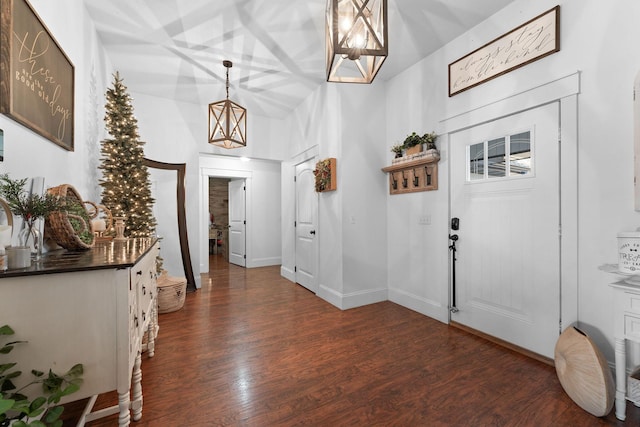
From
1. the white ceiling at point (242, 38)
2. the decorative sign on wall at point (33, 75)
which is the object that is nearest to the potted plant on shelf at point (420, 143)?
the white ceiling at point (242, 38)

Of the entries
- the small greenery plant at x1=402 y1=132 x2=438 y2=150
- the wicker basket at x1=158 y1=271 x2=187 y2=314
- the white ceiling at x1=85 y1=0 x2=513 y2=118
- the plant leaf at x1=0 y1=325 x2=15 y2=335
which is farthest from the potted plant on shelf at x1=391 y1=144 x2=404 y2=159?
the plant leaf at x1=0 y1=325 x2=15 y2=335

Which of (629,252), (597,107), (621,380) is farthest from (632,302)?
(597,107)

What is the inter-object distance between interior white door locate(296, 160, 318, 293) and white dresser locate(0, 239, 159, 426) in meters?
3.01

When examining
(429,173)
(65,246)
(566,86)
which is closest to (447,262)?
(429,173)

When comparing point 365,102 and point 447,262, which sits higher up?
point 365,102

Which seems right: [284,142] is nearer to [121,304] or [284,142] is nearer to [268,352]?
[268,352]

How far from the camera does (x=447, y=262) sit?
9.99ft

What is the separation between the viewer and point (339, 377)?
2.06m

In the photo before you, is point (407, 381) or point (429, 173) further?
point (429, 173)

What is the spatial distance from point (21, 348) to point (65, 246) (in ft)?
2.09

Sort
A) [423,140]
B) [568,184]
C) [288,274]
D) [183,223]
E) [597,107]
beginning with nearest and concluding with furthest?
[597,107] → [568,184] → [423,140] → [183,223] → [288,274]

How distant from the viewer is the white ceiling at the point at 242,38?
2.51 m

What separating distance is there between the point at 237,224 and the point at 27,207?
5358 mm

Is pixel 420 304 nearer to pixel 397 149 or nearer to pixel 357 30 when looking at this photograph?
pixel 397 149
